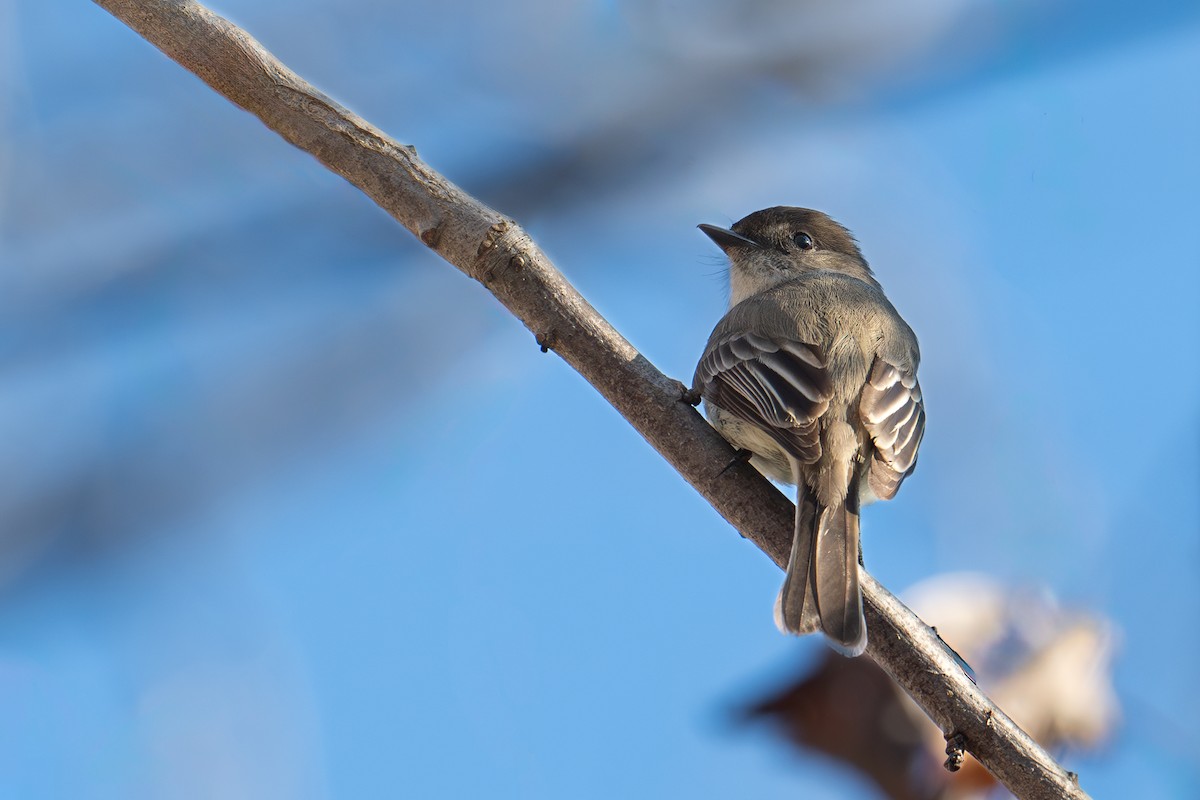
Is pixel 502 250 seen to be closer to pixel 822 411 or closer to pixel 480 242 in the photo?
pixel 480 242

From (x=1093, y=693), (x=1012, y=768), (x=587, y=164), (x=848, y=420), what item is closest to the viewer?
(x=1012, y=768)

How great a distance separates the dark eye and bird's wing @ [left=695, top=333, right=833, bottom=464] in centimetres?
127

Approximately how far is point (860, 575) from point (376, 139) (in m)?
1.56

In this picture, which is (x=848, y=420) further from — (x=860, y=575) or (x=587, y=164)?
(x=587, y=164)

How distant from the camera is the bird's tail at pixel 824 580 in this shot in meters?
2.43

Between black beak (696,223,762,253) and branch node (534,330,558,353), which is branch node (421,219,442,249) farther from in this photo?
black beak (696,223,762,253)

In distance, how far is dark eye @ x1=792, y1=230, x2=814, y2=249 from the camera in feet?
15.7

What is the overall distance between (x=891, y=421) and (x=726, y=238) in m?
1.56

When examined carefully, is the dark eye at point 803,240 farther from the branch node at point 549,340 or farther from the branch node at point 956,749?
the branch node at point 956,749

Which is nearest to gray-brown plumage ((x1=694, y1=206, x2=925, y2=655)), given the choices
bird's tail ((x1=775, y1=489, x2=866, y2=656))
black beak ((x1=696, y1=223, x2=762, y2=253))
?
bird's tail ((x1=775, y1=489, x2=866, y2=656))

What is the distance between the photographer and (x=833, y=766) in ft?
9.26

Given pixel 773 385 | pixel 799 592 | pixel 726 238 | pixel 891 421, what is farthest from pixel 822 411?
pixel 726 238

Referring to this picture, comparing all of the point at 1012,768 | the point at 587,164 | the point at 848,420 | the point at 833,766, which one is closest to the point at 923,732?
the point at 833,766

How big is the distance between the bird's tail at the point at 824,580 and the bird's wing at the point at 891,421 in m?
0.27
